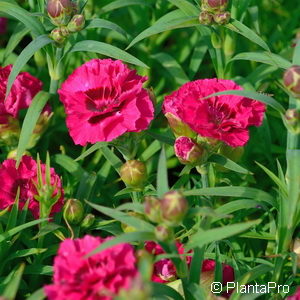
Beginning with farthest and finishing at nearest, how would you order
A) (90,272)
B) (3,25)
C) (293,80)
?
(3,25), (293,80), (90,272)

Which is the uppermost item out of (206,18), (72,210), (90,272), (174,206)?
(206,18)

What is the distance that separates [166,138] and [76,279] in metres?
0.81

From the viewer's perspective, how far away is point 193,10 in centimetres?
234

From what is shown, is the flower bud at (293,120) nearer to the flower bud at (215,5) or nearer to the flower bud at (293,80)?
the flower bud at (293,80)

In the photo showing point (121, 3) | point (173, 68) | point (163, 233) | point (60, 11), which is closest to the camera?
point (163, 233)

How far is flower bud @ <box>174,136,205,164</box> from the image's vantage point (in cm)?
194

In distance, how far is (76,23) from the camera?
2162mm

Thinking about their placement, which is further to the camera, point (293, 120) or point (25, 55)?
point (25, 55)

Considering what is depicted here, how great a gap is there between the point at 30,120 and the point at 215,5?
2.43 feet

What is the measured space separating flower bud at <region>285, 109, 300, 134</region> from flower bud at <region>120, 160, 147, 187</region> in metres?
0.49

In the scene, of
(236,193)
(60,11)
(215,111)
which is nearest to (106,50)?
(60,11)

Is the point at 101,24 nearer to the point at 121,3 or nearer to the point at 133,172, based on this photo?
the point at 121,3

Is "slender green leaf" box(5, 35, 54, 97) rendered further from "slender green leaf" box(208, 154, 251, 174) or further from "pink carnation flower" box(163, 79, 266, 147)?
"slender green leaf" box(208, 154, 251, 174)

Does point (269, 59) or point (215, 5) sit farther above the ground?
point (215, 5)
